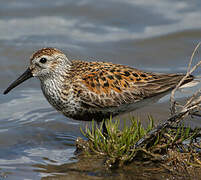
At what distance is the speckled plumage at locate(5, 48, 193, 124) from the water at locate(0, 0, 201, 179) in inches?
33.3

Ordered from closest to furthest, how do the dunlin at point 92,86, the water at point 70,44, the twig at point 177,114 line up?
1. the twig at point 177,114
2. the dunlin at point 92,86
3. the water at point 70,44

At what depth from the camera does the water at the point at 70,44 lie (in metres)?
8.88

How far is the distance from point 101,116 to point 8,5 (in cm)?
776

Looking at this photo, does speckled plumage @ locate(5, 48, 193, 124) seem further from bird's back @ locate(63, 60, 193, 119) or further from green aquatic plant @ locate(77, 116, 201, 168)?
green aquatic plant @ locate(77, 116, 201, 168)

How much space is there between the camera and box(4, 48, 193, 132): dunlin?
8.00 metres

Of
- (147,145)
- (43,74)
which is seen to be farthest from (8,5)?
(147,145)

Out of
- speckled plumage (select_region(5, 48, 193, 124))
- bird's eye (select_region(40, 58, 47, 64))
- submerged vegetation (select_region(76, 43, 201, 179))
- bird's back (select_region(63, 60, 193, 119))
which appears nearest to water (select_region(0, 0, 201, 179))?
speckled plumage (select_region(5, 48, 193, 124))

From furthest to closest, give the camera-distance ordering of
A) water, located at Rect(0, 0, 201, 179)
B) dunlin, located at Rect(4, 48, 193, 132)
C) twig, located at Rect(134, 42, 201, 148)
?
1. water, located at Rect(0, 0, 201, 179)
2. dunlin, located at Rect(4, 48, 193, 132)
3. twig, located at Rect(134, 42, 201, 148)

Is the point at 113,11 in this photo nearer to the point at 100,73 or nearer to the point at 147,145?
the point at 100,73

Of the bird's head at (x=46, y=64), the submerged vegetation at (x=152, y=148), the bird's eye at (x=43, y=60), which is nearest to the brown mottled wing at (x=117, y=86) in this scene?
the bird's head at (x=46, y=64)

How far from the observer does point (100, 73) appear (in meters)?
8.16

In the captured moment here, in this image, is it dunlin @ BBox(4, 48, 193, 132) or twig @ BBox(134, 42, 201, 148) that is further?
dunlin @ BBox(4, 48, 193, 132)

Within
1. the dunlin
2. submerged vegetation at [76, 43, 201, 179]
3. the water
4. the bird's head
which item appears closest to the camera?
submerged vegetation at [76, 43, 201, 179]

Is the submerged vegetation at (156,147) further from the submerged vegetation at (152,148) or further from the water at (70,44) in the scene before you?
the water at (70,44)
